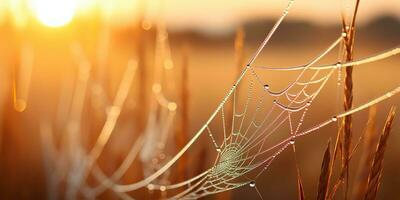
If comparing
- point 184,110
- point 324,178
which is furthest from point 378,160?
point 184,110

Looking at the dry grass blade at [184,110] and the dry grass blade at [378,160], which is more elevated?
the dry grass blade at [184,110]

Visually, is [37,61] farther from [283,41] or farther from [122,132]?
[122,132]

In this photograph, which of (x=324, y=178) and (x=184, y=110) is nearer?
(x=324, y=178)

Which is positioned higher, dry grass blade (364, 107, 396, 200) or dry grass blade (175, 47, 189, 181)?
dry grass blade (175, 47, 189, 181)

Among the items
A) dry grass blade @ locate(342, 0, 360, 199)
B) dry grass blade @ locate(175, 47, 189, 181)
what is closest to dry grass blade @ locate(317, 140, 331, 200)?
dry grass blade @ locate(342, 0, 360, 199)

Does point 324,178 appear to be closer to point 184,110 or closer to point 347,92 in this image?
point 347,92

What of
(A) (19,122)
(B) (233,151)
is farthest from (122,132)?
(B) (233,151)

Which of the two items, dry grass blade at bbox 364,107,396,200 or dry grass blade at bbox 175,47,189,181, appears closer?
dry grass blade at bbox 364,107,396,200

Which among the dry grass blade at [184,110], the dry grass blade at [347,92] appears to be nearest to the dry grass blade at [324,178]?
the dry grass blade at [347,92]

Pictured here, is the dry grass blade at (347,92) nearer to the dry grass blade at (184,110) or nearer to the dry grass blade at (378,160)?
the dry grass blade at (378,160)

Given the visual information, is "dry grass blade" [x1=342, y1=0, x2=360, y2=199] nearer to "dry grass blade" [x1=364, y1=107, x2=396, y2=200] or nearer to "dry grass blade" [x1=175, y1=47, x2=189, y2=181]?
"dry grass blade" [x1=364, y1=107, x2=396, y2=200]

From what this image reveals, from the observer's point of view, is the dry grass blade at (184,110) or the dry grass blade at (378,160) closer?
the dry grass blade at (378,160)
